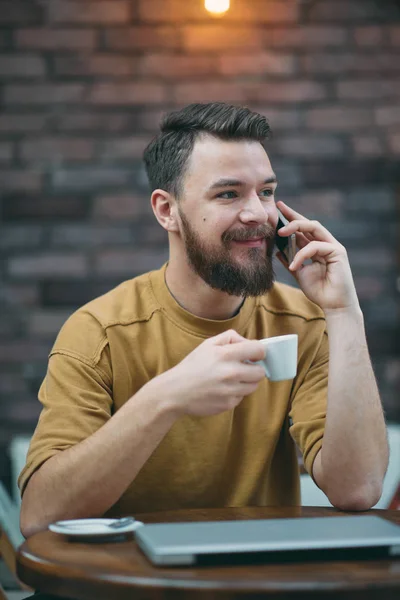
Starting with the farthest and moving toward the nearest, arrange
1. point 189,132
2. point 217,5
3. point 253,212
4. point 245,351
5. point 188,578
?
1. point 217,5
2. point 189,132
3. point 253,212
4. point 245,351
5. point 188,578

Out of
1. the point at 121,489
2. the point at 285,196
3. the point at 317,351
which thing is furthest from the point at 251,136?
the point at 285,196

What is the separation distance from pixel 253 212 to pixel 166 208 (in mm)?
278

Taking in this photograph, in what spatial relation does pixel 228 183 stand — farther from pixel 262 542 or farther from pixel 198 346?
pixel 262 542

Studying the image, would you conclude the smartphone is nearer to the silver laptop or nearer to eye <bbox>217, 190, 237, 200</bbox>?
eye <bbox>217, 190, 237, 200</bbox>

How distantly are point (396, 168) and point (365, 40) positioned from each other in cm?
52

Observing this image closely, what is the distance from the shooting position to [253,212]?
5.60 feet

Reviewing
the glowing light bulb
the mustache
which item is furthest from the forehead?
the glowing light bulb

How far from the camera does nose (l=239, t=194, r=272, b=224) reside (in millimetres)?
1701

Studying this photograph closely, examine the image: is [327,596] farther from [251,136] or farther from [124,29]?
[124,29]

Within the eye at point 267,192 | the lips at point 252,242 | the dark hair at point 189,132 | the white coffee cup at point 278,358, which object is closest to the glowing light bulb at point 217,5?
the dark hair at point 189,132

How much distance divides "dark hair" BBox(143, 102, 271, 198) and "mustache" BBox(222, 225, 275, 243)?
0.18 metres

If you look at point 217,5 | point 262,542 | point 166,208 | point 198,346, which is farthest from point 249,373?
point 217,5

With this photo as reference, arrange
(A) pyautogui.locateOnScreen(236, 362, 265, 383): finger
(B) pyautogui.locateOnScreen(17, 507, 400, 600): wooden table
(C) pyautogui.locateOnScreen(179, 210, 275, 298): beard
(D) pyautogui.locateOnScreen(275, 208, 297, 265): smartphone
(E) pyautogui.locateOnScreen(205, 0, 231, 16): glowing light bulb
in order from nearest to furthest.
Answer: (B) pyautogui.locateOnScreen(17, 507, 400, 600): wooden table
(A) pyautogui.locateOnScreen(236, 362, 265, 383): finger
(C) pyautogui.locateOnScreen(179, 210, 275, 298): beard
(D) pyautogui.locateOnScreen(275, 208, 297, 265): smartphone
(E) pyautogui.locateOnScreen(205, 0, 231, 16): glowing light bulb

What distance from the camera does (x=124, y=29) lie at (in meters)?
3.14
